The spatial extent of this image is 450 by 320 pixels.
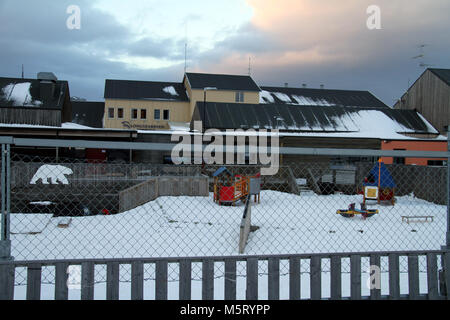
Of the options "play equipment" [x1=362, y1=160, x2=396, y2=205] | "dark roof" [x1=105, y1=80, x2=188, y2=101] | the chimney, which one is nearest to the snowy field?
"play equipment" [x1=362, y1=160, x2=396, y2=205]

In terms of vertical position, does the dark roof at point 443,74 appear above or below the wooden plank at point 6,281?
above

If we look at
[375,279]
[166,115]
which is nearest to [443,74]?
[166,115]

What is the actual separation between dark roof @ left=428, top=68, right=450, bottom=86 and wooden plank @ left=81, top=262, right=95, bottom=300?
1485 inches

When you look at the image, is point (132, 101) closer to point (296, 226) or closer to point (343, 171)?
point (343, 171)

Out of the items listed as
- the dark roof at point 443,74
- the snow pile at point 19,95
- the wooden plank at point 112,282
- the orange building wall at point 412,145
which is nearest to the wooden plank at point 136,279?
the wooden plank at point 112,282

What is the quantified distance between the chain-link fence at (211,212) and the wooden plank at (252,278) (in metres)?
3.02

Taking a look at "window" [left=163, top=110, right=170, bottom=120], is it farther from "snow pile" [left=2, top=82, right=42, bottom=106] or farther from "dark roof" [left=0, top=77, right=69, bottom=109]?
"snow pile" [left=2, top=82, right=42, bottom=106]

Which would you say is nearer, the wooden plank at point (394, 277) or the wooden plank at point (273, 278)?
the wooden plank at point (273, 278)

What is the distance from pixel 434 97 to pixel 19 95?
130 ft

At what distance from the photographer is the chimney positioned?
119 feet

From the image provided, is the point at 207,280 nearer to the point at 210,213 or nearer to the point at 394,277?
the point at 394,277

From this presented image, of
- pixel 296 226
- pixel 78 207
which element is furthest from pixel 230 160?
pixel 296 226

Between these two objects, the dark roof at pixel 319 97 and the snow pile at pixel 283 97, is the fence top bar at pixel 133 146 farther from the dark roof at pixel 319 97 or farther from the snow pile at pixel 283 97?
the snow pile at pixel 283 97

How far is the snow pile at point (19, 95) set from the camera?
3534 cm
